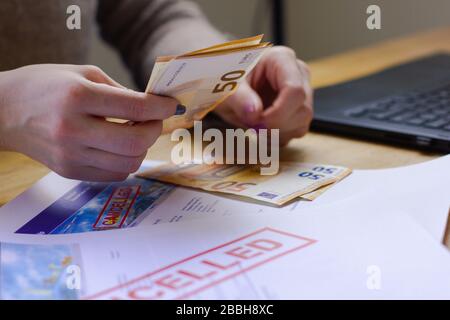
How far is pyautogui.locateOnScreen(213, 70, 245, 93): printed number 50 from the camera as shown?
0.60 meters

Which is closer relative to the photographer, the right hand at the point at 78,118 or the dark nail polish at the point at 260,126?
the right hand at the point at 78,118

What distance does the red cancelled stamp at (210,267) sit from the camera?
41 centimetres

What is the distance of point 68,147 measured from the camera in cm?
59

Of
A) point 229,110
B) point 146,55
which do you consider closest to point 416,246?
point 229,110

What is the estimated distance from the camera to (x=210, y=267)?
1.45 ft

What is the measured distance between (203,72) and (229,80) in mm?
56

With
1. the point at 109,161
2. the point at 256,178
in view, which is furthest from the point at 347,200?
the point at 109,161

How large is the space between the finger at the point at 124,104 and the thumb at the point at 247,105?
206mm

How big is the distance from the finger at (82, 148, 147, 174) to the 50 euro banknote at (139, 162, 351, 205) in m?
0.06

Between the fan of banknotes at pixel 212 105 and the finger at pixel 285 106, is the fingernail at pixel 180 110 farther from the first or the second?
the finger at pixel 285 106

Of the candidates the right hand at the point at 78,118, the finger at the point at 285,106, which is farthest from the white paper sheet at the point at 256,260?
the finger at the point at 285,106

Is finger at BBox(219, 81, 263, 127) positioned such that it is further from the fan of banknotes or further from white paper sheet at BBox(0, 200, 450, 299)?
white paper sheet at BBox(0, 200, 450, 299)

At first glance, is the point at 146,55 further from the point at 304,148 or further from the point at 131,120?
the point at 131,120

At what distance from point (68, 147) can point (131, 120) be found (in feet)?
0.22
